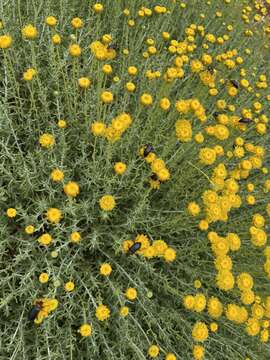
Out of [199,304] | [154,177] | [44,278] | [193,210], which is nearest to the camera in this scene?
[44,278]

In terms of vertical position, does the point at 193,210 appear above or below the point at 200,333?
above

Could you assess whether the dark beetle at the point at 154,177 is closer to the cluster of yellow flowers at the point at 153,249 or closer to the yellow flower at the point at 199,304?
the cluster of yellow flowers at the point at 153,249

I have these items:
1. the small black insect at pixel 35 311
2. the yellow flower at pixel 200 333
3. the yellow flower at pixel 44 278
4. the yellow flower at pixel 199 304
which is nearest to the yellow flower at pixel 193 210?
the yellow flower at pixel 199 304

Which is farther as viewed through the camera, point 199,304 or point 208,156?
point 208,156

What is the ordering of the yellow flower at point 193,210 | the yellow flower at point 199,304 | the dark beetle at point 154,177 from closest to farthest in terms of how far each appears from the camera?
1. the yellow flower at point 199,304
2. the yellow flower at point 193,210
3. the dark beetle at point 154,177

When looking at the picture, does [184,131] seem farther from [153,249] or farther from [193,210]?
[153,249]

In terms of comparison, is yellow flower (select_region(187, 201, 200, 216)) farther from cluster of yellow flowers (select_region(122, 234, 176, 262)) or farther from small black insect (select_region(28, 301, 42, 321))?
small black insect (select_region(28, 301, 42, 321))

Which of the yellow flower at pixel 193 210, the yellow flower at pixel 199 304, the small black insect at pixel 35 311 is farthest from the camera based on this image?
the yellow flower at pixel 193 210

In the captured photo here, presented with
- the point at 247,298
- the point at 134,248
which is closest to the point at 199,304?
the point at 247,298

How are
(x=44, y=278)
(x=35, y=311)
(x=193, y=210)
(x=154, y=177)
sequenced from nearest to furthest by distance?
1. (x=35, y=311)
2. (x=44, y=278)
3. (x=193, y=210)
4. (x=154, y=177)

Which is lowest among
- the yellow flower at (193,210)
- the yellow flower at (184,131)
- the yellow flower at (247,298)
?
the yellow flower at (247,298)

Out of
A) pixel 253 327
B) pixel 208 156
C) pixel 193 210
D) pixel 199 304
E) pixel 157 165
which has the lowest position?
pixel 253 327

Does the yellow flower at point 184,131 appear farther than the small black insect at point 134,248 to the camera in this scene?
Yes

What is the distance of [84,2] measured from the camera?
4.39 m
